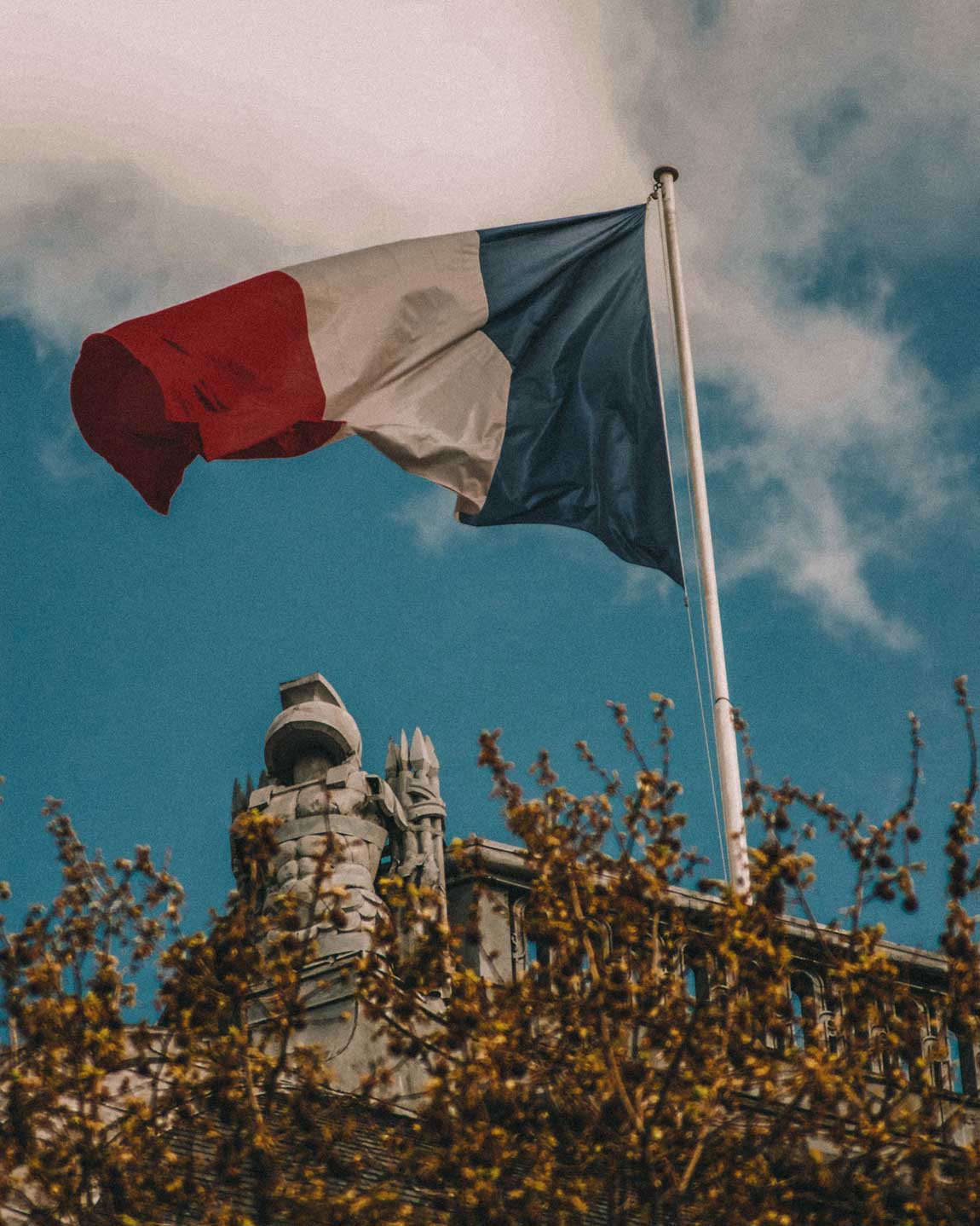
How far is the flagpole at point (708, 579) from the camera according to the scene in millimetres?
24375

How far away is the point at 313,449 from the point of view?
2798 centimetres

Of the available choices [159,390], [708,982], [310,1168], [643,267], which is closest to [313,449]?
[159,390]

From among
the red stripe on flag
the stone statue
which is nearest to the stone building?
the stone statue

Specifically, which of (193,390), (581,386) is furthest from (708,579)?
(193,390)

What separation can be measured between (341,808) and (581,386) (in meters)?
7.35

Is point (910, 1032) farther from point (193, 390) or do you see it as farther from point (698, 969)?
point (193, 390)

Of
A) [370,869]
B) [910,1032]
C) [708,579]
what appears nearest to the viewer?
[910,1032]

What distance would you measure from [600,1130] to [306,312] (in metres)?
13.2

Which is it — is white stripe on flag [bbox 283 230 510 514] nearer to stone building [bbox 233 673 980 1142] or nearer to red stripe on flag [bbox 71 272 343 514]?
red stripe on flag [bbox 71 272 343 514]

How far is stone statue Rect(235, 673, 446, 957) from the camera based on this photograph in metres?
23.5

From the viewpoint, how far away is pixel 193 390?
27766 mm

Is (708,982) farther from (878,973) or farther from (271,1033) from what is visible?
(271,1033)

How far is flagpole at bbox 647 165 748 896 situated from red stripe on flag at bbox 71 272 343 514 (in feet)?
14.4


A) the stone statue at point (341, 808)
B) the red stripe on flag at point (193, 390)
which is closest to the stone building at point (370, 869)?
the stone statue at point (341, 808)
